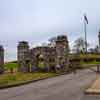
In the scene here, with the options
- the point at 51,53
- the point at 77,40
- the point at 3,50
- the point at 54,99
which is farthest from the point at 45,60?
the point at 77,40

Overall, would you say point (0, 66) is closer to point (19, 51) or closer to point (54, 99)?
point (19, 51)

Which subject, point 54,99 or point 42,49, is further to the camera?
point 42,49

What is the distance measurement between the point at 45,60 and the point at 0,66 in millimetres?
6680

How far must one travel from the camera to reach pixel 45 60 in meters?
35.6

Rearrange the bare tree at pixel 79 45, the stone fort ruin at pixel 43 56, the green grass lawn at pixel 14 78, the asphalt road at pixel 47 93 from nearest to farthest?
the asphalt road at pixel 47 93 → the green grass lawn at pixel 14 78 → the stone fort ruin at pixel 43 56 → the bare tree at pixel 79 45

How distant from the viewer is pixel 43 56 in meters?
35.8

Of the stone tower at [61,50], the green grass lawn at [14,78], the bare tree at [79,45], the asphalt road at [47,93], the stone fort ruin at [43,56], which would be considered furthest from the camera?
the bare tree at [79,45]

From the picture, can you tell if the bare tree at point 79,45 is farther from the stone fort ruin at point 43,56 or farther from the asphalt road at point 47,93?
the asphalt road at point 47,93

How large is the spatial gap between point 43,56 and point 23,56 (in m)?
3.14

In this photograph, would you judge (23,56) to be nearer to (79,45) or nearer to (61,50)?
(61,50)

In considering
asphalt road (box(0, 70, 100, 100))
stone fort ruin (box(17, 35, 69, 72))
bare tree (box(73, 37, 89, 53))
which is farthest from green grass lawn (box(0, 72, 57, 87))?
bare tree (box(73, 37, 89, 53))

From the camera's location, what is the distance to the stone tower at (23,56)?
118 ft

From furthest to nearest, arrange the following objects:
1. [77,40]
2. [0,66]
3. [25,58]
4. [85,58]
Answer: [77,40], [85,58], [25,58], [0,66]

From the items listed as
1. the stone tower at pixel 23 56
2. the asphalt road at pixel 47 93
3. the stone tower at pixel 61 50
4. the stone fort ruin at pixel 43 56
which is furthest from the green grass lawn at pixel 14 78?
the stone tower at pixel 61 50
